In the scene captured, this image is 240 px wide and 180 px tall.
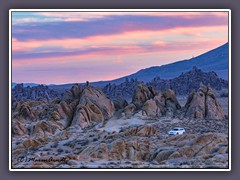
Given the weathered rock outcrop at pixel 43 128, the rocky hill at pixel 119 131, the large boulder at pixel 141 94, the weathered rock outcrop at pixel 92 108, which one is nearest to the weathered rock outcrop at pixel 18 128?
the rocky hill at pixel 119 131

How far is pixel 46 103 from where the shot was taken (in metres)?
31.5

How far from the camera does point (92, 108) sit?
31781 mm

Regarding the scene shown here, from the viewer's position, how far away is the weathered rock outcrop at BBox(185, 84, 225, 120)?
31.0 meters

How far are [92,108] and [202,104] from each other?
3.53 metres

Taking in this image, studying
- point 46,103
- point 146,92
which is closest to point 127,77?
point 146,92

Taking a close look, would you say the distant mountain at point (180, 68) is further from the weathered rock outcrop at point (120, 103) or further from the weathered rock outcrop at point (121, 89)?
the weathered rock outcrop at point (120, 103)

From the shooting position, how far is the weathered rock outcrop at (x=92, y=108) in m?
31.4

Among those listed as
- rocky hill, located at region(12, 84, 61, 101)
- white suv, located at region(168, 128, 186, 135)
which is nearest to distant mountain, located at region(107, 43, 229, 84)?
white suv, located at region(168, 128, 186, 135)

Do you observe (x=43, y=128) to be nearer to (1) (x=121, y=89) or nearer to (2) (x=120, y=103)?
(2) (x=120, y=103)

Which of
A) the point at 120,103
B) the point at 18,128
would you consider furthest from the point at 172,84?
the point at 18,128

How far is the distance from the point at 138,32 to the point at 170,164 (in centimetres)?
424

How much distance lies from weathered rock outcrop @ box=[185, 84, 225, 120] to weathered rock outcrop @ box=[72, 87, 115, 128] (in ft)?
8.13

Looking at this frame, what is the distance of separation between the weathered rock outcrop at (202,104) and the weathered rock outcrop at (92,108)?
2.48 metres

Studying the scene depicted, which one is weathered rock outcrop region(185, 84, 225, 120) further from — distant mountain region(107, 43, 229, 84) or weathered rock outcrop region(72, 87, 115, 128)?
weathered rock outcrop region(72, 87, 115, 128)
